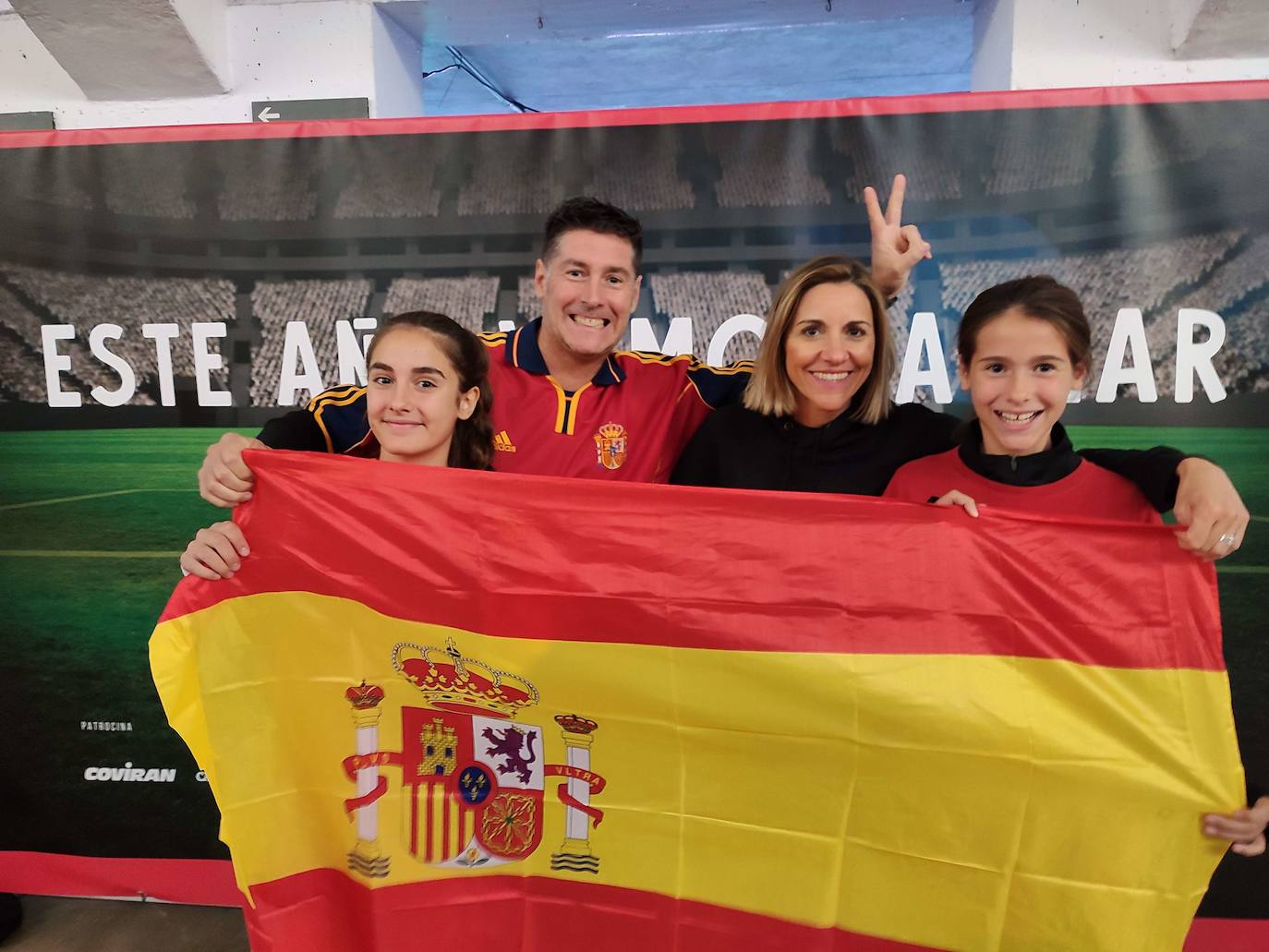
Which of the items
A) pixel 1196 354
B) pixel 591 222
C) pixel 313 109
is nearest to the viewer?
pixel 591 222

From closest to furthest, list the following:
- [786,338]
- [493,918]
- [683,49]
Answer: [493,918] → [786,338] → [683,49]

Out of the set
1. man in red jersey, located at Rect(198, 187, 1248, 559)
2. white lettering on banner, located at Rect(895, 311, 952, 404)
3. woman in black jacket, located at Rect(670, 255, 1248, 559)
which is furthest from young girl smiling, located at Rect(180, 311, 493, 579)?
white lettering on banner, located at Rect(895, 311, 952, 404)

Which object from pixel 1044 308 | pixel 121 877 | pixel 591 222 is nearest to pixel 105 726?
pixel 121 877

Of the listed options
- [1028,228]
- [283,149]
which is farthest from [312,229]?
[1028,228]

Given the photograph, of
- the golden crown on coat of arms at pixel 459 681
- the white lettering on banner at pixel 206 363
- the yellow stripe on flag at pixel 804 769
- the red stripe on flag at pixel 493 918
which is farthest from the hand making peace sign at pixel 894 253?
the white lettering on banner at pixel 206 363

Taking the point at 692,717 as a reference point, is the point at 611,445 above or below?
above

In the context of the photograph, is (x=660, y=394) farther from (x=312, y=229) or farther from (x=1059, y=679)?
(x=312, y=229)

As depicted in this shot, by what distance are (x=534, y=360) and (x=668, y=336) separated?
24.3 inches

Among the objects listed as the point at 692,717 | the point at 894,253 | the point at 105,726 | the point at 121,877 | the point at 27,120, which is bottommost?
the point at 121,877

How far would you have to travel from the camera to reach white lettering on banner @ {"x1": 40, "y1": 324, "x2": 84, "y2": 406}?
2.38m

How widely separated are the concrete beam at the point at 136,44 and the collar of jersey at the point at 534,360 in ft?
6.37

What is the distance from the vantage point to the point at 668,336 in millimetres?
2301

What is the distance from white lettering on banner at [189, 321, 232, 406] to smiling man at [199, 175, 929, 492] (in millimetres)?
797

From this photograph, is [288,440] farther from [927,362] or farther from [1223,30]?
[1223,30]
